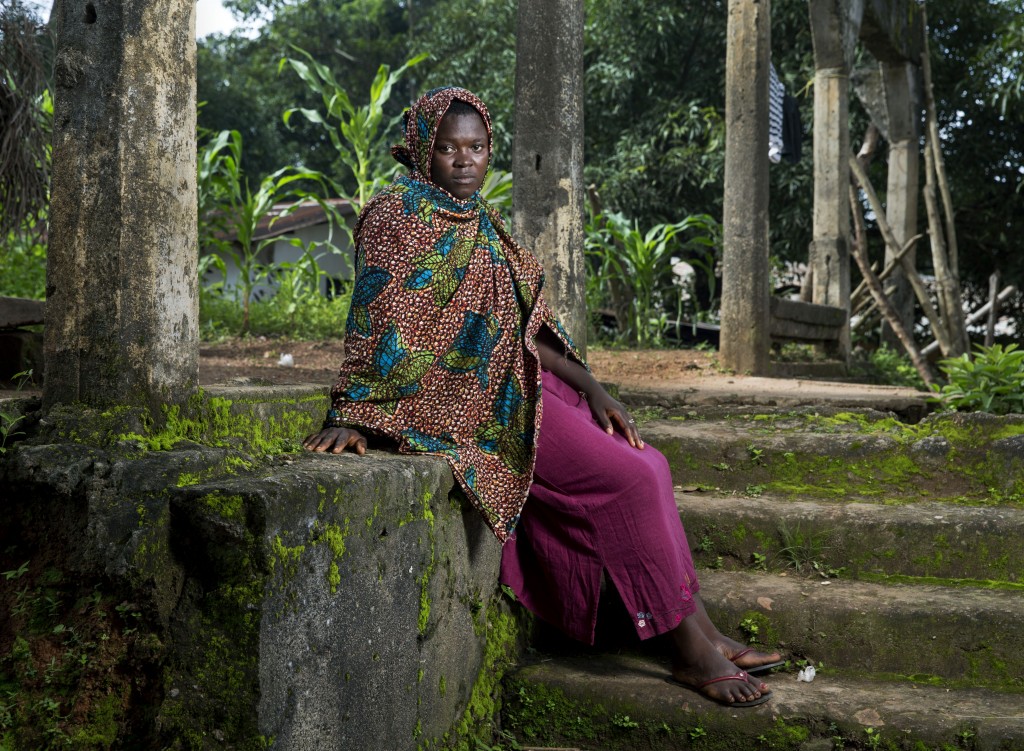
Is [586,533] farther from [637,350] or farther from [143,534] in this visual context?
[637,350]

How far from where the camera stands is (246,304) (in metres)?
6.98

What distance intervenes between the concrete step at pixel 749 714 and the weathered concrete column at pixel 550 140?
59.6 inches

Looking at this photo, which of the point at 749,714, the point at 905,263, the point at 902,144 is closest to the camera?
the point at 749,714

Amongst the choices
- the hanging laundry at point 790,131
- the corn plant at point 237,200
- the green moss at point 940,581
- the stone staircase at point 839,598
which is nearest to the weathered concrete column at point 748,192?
the stone staircase at point 839,598

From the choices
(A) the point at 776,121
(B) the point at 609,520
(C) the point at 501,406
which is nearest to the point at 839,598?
(B) the point at 609,520

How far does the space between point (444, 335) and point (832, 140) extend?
229 inches

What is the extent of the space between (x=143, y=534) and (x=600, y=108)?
1422 cm

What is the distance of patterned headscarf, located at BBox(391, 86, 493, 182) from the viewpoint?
101 inches

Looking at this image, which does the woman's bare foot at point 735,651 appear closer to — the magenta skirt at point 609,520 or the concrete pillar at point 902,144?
the magenta skirt at point 609,520

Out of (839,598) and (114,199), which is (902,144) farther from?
(114,199)

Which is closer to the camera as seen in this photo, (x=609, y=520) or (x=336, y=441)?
(x=336, y=441)

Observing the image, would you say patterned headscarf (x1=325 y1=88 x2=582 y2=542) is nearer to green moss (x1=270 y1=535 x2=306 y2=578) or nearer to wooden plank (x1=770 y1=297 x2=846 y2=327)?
green moss (x1=270 y1=535 x2=306 y2=578)

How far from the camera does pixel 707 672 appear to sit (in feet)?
8.65

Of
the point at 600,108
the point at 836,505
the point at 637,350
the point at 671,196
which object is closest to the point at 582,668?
the point at 836,505
